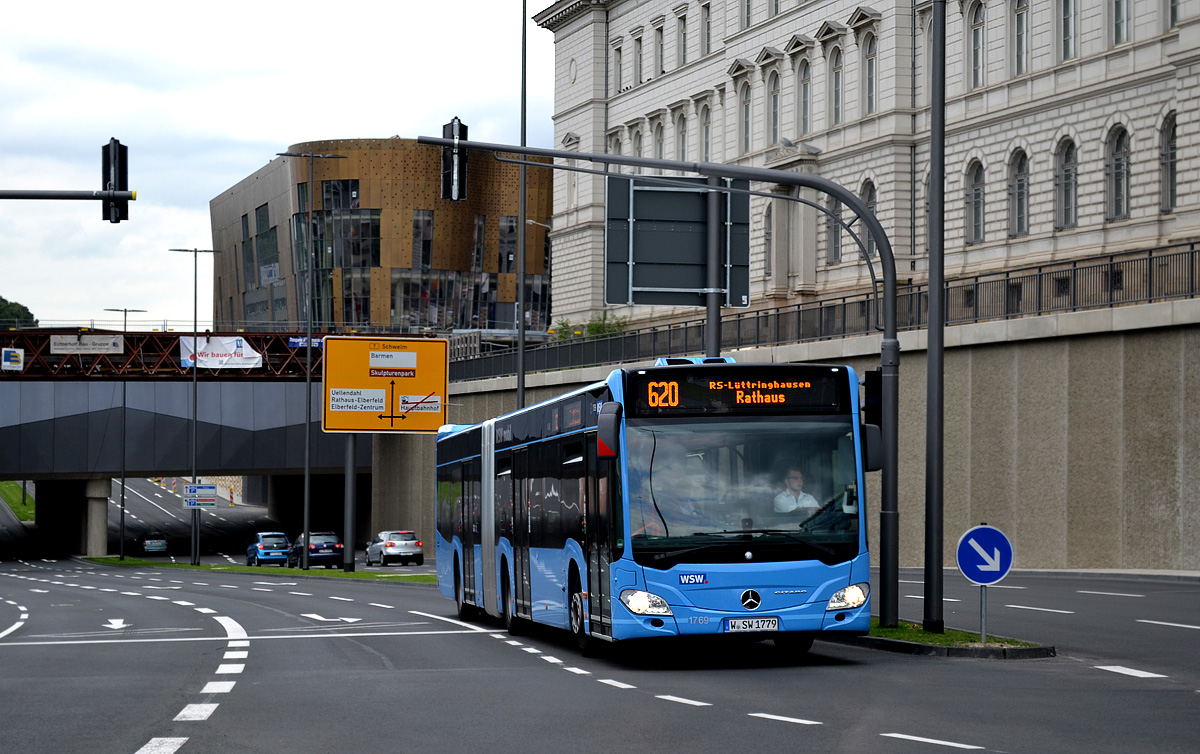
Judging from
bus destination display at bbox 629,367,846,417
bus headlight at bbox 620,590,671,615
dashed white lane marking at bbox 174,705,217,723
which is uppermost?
bus destination display at bbox 629,367,846,417

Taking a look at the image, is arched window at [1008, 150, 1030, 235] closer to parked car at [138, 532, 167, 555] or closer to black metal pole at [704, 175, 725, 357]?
black metal pole at [704, 175, 725, 357]

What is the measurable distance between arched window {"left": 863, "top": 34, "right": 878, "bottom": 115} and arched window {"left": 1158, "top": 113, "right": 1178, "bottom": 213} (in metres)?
15.6

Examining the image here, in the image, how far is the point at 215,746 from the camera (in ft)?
36.1

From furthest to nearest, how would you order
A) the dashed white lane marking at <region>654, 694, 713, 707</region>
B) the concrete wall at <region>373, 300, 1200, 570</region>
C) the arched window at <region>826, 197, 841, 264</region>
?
the arched window at <region>826, 197, 841, 264</region>
the concrete wall at <region>373, 300, 1200, 570</region>
the dashed white lane marking at <region>654, 694, 713, 707</region>

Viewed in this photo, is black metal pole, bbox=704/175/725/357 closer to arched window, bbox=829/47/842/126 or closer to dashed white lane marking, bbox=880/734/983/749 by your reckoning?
dashed white lane marking, bbox=880/734/983/749

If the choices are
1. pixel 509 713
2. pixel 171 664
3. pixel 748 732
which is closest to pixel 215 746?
pixel 509 713

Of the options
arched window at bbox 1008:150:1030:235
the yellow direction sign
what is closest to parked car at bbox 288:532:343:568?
the yellow direction sign

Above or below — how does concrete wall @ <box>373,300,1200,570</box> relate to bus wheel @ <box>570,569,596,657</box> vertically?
above

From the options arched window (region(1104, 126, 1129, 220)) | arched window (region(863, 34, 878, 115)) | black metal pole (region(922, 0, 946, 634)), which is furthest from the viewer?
arched window (region(863, 34, 878, 115))

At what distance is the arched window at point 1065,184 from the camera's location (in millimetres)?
53094

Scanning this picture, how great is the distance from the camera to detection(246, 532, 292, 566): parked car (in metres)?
75.4

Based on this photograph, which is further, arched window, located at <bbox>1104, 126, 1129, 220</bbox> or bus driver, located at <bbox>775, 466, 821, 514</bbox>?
arched window, located at <bbox>1104, 126, 1129, 220</bbox>

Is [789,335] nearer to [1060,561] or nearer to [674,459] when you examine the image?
[1060,561]

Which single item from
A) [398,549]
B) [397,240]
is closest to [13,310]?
[397,240]
